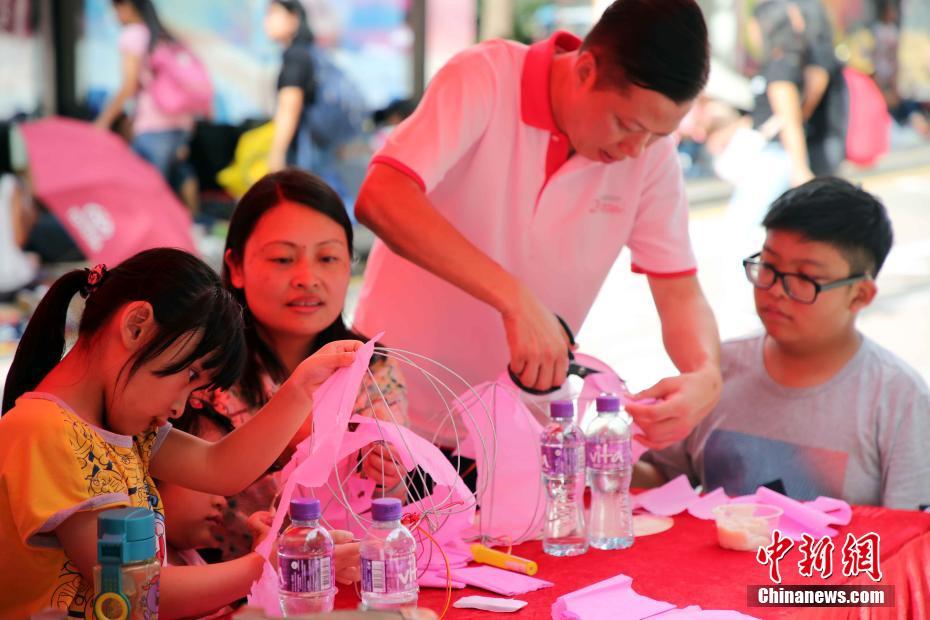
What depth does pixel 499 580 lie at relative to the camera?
169cm

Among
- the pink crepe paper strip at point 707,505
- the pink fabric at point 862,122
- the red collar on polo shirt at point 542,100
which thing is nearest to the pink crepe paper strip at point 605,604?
the pink crepe paper strip at point 707,505

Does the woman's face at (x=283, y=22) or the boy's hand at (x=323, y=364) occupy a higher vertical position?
the woman's face at (x=283, y=22)

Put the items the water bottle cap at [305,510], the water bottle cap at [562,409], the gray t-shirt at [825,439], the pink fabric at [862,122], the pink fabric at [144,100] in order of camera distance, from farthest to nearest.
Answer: the pink fabric at [862,122] → the pink fabric at [144,100] → the gray t-shirt at [825,439] → the water bottle cap at [562,409] → the water bottle cap at [305,510]

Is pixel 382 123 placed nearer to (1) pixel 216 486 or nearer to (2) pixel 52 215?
(2) pixel 52 215

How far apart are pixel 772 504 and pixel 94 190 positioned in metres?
4.15

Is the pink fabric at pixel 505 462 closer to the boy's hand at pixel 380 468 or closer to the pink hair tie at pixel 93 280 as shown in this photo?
the boy's hand at pixel 380 468

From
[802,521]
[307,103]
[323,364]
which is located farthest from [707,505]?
[307,103]

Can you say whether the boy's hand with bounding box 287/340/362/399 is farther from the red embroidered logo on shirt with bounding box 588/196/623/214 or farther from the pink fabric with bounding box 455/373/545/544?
the red embroidered logo on shirt with bounding box 588/196/623/214

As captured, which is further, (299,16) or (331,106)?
(331,106)

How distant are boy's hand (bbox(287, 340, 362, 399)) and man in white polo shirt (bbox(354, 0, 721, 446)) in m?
0.37

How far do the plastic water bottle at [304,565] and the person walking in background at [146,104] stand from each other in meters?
4.94

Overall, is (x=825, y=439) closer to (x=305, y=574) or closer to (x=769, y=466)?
(x=769, y=466)

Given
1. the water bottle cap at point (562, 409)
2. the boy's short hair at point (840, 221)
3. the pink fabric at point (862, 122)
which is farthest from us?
the pink fabric at point (862, 122)

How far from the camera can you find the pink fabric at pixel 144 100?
231 inches
